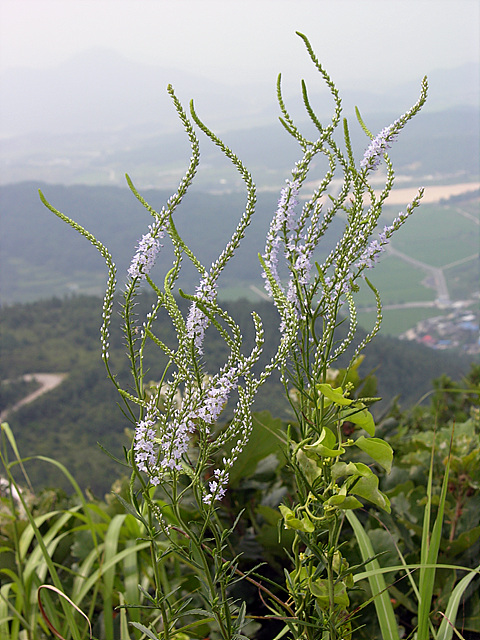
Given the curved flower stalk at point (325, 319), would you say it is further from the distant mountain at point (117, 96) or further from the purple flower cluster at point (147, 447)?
the distant mountain at point (117, 96)

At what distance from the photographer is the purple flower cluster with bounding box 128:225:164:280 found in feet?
2.84

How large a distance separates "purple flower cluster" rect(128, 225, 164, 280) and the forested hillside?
14651 millimetres

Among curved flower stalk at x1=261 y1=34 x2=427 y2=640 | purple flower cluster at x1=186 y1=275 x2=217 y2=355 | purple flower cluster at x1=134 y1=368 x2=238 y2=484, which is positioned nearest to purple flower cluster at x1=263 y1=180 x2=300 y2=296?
curved flower stalk at x1=261 y1=34 x2=427 y2=640

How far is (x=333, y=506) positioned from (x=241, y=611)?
0.31 metres

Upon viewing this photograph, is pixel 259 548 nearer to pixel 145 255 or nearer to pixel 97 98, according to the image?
pixel 145 255

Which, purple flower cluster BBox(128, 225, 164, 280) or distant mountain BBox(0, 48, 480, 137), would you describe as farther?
distant mountain BBox(0, 48, 480, 137)

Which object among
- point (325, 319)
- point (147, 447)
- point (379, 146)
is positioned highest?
point (379, 146)

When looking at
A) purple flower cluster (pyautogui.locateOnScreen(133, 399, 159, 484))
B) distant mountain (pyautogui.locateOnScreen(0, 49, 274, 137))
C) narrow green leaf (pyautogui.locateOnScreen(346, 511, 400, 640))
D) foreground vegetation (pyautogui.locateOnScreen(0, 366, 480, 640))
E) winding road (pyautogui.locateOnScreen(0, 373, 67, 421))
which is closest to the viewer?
purple flower cluster (pyautogui.locateOnScreen(133, 399, 159, 484))

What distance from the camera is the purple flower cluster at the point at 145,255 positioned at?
87cm

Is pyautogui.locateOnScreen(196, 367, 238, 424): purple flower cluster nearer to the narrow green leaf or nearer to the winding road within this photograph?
the narrow green leaf

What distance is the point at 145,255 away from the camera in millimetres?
874

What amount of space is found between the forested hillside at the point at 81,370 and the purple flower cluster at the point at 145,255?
1465 cm


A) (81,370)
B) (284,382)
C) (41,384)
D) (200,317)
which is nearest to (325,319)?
(284,382)

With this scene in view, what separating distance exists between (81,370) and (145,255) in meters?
29.6
